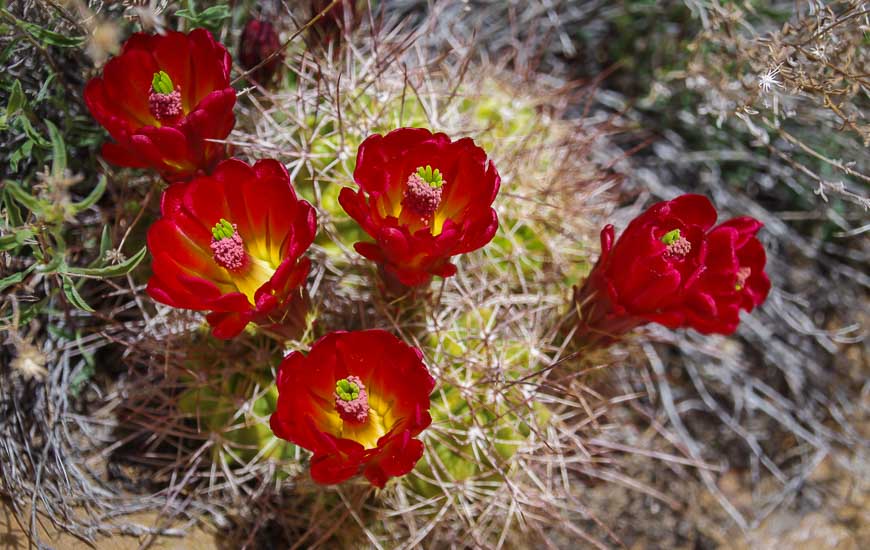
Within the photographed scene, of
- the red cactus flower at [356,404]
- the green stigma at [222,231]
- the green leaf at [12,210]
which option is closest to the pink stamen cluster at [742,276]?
the red cactus flower at [356,404]

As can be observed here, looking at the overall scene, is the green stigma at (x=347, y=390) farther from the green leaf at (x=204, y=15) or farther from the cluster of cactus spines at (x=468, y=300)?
the green leaf at (x=204, y=15)

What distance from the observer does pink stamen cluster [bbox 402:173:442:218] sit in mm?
1234

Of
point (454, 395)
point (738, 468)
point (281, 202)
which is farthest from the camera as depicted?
point (738, 468)

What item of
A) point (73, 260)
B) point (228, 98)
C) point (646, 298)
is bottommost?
point (646, 298)

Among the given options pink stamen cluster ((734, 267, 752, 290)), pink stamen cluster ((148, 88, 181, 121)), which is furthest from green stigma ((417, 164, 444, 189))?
pink stamen cluster ((734, 267, 752, 290))

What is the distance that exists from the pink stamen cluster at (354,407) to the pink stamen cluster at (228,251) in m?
0.26

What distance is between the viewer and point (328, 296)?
155 centimetres

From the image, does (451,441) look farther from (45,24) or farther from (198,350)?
(45,24)

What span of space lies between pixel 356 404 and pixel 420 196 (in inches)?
13.4

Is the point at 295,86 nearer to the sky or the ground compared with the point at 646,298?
nearer to the sky

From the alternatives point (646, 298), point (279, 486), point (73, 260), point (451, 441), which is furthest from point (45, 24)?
point (646, 298)

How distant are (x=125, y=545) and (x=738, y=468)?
1762 mm

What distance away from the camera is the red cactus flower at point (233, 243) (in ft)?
3.82

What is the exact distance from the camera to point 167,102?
1.31m
